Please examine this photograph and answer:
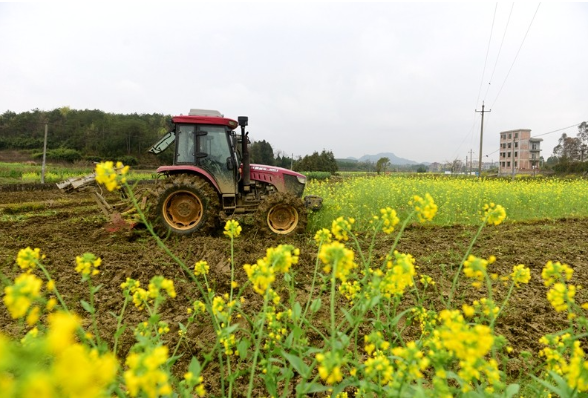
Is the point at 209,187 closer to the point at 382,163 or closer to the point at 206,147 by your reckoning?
the point at 206,147

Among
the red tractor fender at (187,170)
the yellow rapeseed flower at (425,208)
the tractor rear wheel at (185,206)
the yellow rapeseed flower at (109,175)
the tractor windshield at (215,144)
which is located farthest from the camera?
the tractor windshield at (215,144)

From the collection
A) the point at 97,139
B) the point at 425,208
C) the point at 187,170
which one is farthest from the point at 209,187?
the point at 97,139

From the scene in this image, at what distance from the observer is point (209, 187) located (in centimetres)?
587

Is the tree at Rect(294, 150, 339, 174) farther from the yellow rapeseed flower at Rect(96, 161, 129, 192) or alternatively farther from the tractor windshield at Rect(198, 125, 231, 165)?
the yellow rapeseed flower at Rect(96, 161, 129, 192)

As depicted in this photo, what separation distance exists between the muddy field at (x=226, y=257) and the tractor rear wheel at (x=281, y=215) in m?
0.21

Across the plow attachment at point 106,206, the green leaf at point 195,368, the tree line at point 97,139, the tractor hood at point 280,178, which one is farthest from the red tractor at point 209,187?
the tree line at point 97,139

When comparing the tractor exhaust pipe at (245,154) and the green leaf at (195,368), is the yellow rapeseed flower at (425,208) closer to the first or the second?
the green leaf at (195,368)

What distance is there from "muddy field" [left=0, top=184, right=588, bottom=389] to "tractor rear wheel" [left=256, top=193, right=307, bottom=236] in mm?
215

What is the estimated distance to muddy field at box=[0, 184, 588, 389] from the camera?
125 inches

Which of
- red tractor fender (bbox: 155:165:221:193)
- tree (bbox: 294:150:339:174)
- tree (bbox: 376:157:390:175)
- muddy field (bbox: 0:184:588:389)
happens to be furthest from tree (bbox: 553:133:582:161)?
red tractor fender (bbox: 155:165:221:193)

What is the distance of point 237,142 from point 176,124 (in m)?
1.11

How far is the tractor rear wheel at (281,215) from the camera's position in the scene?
589 cm

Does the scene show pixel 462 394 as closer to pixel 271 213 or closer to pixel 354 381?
pixel 354 381

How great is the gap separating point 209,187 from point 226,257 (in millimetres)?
1524
